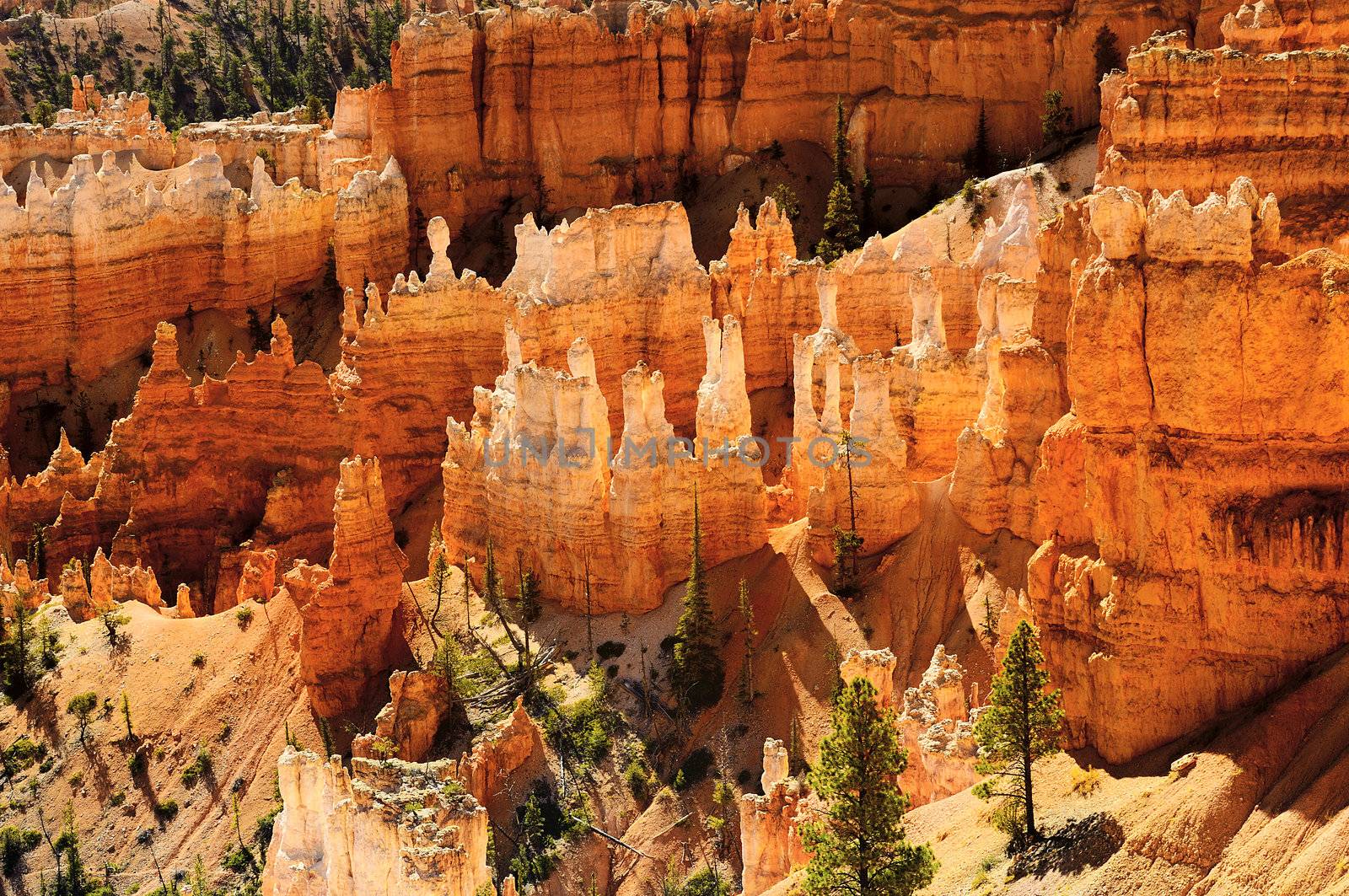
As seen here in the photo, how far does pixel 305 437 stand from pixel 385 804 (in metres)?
37.8

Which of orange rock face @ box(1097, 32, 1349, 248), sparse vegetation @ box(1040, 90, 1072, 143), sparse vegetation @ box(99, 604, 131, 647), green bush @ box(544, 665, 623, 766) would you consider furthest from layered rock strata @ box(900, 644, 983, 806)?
sparse vegetation @ box(1040, 90, 1072, 143)

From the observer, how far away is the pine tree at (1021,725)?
33.4 m

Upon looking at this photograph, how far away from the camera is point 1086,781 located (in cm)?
3344

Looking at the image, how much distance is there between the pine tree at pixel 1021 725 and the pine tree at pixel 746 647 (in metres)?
15.9

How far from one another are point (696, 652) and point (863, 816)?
55.4 feet

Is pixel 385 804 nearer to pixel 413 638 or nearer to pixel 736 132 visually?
pixel 413 638

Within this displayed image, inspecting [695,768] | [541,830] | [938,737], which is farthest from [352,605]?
[938,737]

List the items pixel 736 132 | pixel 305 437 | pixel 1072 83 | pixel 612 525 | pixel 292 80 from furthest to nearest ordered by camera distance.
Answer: pixel 292 80, pixel 736 132, pixel 1072 83, pixel 305 437, pixel 612 525

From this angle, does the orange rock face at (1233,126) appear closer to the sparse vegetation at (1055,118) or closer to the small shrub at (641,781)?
the small shrub at (641,781)

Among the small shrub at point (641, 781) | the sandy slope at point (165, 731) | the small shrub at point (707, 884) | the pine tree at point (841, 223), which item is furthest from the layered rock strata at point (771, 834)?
the pine tree at point (841, 223)

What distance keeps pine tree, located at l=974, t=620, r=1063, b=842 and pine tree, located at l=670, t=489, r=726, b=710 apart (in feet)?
54.4

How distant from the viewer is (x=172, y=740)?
2192 inches

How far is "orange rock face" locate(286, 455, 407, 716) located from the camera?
5494 centimetres

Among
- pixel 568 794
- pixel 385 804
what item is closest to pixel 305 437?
pixel 568 794
